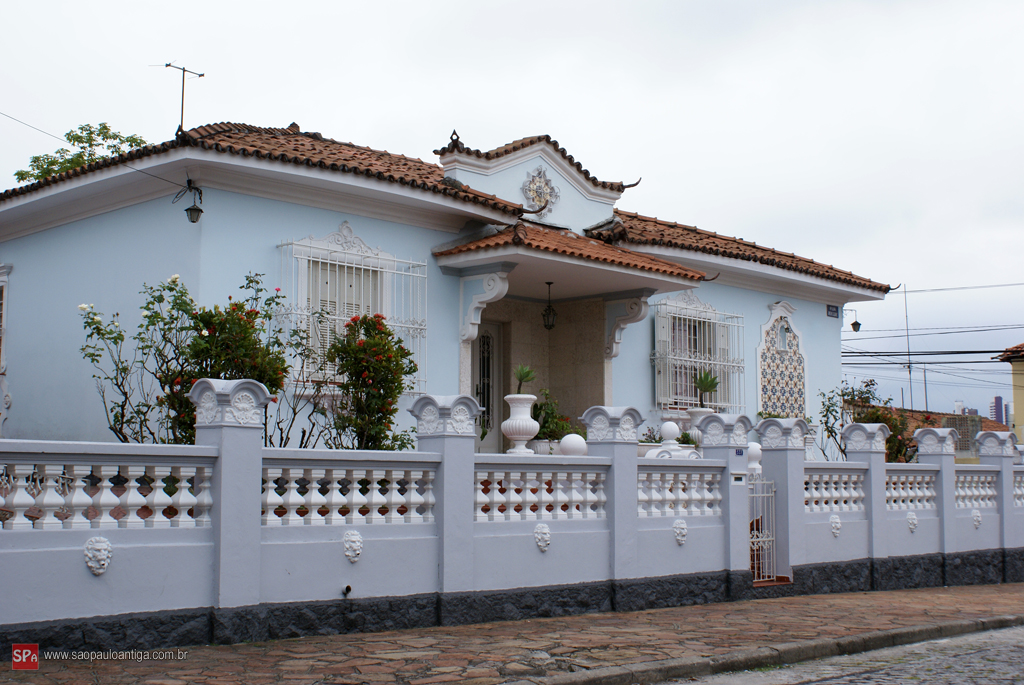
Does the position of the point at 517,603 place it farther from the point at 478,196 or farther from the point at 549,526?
the point at 478,196

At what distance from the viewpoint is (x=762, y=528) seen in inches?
→ 425

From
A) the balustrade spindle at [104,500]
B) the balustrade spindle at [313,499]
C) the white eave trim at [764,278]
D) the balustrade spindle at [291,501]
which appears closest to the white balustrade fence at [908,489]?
the white eave trim at [764,278]

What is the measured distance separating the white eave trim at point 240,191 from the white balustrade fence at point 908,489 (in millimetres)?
5700

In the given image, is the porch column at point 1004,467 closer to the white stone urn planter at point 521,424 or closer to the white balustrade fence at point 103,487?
the white stone urn planter at point 521,424

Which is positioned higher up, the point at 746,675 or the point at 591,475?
the point at 591,475

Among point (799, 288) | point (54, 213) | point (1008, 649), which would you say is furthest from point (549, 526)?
point (799, 288)

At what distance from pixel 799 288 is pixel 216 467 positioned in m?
12.7

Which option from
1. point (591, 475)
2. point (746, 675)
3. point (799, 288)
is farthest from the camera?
point (799, 288)

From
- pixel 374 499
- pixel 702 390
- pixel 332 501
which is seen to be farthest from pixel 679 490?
pixel 702 390

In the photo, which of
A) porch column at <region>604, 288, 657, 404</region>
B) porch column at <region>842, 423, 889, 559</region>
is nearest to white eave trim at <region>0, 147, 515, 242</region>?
porch column at <region>604, 288, 657, 404</region>

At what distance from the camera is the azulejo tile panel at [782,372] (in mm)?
16594

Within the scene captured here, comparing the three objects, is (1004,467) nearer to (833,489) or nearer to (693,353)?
(833,489)

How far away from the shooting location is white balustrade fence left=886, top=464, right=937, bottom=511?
12.4 metres

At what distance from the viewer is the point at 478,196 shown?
12.2m
